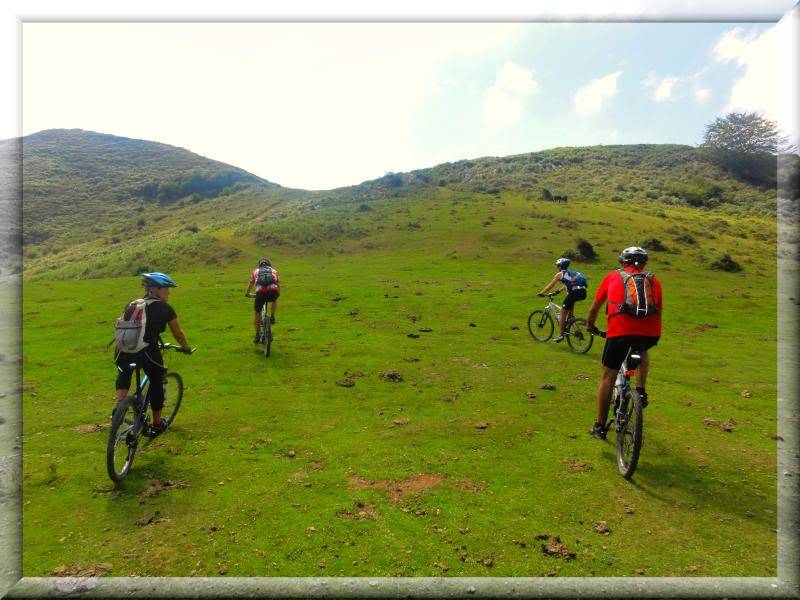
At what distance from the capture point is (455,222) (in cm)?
5312

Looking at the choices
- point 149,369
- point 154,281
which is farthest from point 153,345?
point 154,281

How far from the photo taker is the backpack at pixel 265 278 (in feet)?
46.0

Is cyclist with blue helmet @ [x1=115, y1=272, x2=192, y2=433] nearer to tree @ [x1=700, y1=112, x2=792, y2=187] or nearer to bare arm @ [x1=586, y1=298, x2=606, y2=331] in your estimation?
bare arm @ [x1=586, y1=298, x2=606, y2=331]

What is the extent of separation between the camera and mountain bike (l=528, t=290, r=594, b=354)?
1522 cm

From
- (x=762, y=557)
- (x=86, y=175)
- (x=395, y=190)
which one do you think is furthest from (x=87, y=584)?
(x=86, y=175)

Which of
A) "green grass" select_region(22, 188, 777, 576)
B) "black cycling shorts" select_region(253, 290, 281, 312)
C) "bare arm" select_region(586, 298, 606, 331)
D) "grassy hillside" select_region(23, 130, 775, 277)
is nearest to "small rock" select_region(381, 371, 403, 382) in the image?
"green grass" select_region(22, 188, 777, 576)

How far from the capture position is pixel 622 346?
23.5ft

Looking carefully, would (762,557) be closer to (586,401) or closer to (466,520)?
(466,520)

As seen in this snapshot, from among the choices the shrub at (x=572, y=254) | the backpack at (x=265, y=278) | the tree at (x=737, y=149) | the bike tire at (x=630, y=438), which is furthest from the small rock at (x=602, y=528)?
the tree at (x=737, y=149)

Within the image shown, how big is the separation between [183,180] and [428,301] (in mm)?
116685

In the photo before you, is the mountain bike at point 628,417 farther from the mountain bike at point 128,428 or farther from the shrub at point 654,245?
the shrub at point 654,245

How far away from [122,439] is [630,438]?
7.27 meters

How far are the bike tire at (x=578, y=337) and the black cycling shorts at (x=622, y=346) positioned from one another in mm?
7951

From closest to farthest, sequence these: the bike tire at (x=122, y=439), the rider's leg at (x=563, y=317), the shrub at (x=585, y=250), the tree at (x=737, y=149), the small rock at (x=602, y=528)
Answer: the small rock at (x=602, y=528) → the bike tire at (x=122, y=439) → the rider's leg at (x=563, y=317) → the shrub at (x=585, y=250) → the tree at (x=737, y=149)
